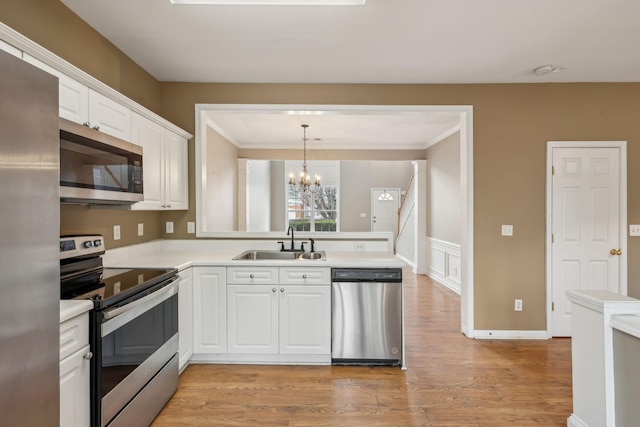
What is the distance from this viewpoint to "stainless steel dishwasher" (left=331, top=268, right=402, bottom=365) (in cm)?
272

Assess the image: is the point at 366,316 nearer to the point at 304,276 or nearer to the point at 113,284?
the point at 304,276

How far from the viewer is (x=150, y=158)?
267 centimetres

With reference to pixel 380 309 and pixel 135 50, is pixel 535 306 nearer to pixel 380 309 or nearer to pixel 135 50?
pixel 380 309

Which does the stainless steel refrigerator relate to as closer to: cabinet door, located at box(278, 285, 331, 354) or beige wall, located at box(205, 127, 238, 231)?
cabinet door, located at box(278, 285, 331, 354)

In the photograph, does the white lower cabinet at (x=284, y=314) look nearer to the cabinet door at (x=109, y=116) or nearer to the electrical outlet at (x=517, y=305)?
the cabinet door at (x=109, y=116)

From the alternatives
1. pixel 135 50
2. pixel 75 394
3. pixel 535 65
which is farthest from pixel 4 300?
pixel 535 65

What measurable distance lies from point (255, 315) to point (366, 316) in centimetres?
94

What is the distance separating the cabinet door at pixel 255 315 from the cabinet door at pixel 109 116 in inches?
56.8

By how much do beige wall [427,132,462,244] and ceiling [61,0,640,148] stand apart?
6.57 feet

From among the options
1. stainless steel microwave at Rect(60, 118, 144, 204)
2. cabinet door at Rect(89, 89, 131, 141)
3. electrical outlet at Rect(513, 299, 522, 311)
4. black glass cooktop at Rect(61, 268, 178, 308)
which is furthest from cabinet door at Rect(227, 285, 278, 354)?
electrical outlet at Rect(513, 299, 522, 311)

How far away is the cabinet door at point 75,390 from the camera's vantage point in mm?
1369

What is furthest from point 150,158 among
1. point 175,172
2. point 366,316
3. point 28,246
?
point 366,316

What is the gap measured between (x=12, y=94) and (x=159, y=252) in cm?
259

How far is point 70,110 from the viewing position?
5.83ft
